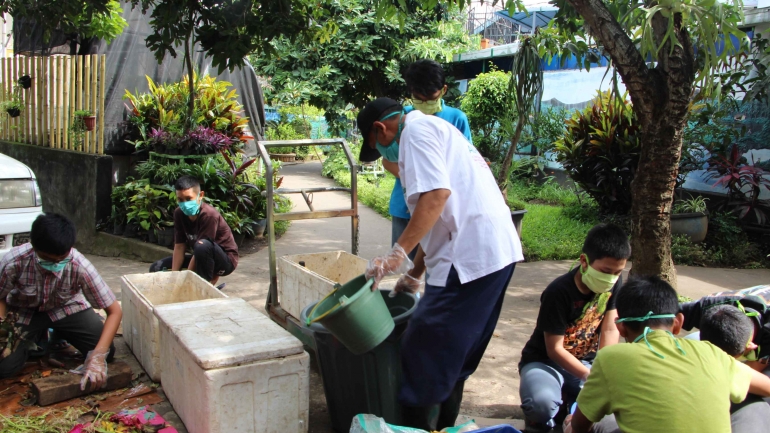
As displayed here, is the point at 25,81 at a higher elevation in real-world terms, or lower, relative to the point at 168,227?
higher

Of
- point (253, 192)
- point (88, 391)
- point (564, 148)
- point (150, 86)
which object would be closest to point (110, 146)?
point (150, 86)

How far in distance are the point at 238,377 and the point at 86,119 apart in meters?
6.00

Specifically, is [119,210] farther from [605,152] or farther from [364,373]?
[605,152]

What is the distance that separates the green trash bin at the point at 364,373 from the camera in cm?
286

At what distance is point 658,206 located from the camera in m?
4.54

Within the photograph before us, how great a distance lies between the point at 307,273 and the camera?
4.20 m

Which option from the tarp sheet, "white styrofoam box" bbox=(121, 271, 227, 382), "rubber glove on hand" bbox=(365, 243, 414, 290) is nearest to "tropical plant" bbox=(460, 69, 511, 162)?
the tarp sheet

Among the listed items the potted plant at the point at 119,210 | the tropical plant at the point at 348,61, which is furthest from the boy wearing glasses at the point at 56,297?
the tropical plant at the point at 348,61

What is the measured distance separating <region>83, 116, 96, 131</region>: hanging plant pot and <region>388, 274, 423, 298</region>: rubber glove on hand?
6.01 metres

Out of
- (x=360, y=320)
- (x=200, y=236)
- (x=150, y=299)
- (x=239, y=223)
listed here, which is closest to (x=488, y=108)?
(x=239, y=223)

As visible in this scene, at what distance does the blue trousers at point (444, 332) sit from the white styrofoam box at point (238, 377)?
0.60 meters

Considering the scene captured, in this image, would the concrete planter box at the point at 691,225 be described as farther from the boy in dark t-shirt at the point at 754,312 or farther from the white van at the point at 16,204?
the white van at the point at 16,204

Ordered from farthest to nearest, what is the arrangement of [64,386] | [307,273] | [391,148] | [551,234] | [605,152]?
[605,152], [551,234], [307,273], [64,386], [391,148]

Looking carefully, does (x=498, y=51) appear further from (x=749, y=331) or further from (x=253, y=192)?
(x=749, y=331)
